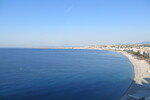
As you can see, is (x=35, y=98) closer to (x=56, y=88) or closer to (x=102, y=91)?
(x=56, y=88)

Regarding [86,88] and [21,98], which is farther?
[86,88]

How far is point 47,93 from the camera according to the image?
17.3 meters

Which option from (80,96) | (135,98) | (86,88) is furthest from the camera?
(86,88)

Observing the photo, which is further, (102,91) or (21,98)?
(102,91)

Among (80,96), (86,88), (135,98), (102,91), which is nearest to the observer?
(135,98)

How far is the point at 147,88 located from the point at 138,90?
1463 millimetres

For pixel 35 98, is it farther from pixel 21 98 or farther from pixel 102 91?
pixel 102 91

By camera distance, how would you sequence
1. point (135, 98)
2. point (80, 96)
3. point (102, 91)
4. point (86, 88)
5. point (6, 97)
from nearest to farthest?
point (135, 98) → point (6, 97) → point (80, 96) → point (102, 91) → point (86, 88)

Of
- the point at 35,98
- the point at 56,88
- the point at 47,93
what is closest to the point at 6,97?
the point at 35,98

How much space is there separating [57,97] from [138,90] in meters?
8.93


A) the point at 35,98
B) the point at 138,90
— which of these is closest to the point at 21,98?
the point at 35,98

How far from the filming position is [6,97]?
15719mm

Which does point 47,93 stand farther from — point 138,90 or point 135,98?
point 138,90

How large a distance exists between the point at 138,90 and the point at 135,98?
339cm
